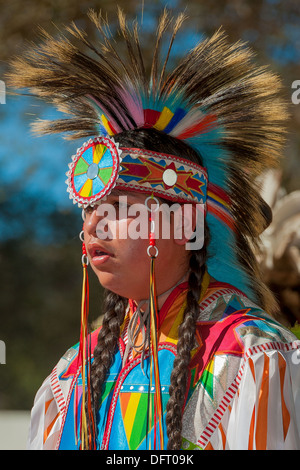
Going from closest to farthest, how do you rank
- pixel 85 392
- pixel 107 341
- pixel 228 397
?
pixel 228 397
pixel 85 392
pixel 107 341

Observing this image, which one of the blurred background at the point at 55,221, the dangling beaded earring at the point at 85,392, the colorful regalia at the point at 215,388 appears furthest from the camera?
the blurred background at the point at 55,221

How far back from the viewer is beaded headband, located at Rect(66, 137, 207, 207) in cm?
188

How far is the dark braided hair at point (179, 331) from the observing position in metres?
1.72

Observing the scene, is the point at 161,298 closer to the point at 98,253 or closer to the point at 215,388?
the point at 98,253

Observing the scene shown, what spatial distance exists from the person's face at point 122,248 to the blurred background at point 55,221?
58.3 inches

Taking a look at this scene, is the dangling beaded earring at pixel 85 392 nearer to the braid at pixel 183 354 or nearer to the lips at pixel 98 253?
the lips at pixel 98 253

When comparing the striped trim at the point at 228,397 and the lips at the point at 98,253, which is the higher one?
the lips at the point at 98,253

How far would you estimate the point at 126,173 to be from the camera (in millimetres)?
1894

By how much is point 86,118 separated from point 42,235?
635 cm

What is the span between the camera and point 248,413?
1625 mm

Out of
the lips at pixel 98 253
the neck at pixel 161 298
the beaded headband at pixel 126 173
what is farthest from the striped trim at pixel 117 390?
the beaded headband at pixel 126 173

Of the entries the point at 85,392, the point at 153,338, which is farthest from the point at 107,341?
the point at 153,338

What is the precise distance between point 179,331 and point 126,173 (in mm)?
479
